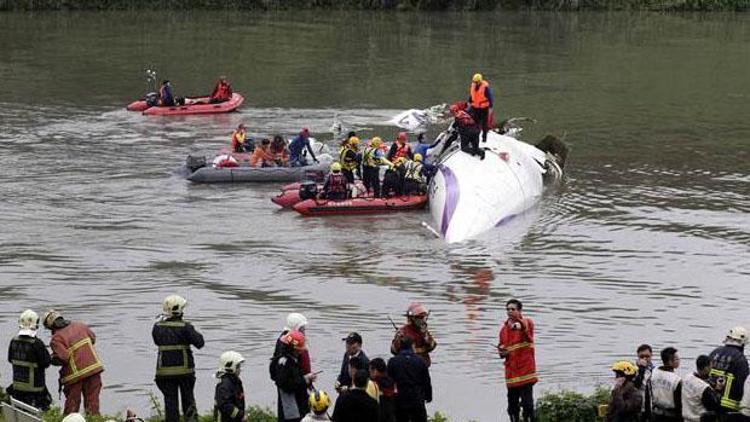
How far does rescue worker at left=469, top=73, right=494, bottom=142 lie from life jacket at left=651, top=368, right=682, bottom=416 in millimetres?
18122

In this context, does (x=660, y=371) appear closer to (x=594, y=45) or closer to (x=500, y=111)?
(x=500, y=111)

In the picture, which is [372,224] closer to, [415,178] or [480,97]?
[415,178]

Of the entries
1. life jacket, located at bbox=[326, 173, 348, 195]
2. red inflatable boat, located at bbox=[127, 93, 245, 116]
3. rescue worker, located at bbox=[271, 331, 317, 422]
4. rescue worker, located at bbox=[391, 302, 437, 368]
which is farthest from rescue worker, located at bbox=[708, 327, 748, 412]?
red inflatable boat, located at bbox=[127, 93, 245, 116]

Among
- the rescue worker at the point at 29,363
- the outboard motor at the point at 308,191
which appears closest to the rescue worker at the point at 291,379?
the rescue worker at the point at 29,363

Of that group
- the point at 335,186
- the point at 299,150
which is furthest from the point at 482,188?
the point at 299,150

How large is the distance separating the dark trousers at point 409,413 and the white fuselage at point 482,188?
13.7 meters

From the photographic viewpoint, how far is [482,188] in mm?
28875

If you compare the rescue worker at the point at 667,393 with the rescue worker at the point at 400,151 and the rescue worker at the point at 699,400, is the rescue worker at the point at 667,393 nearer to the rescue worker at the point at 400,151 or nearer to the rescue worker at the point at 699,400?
the rescue worker at the point at 699,400

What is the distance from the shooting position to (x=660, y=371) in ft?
45.0

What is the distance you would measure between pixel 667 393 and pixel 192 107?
32.3 metres

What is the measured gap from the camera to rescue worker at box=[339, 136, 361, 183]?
101 feet

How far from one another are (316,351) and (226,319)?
7.54ft

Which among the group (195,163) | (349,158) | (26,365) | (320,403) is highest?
(320,403)

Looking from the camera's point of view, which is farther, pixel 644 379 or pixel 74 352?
pixel 74 352
